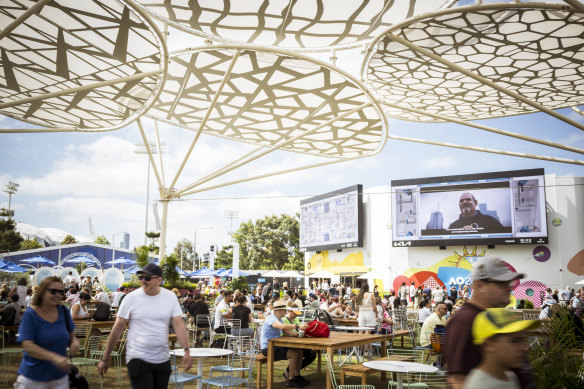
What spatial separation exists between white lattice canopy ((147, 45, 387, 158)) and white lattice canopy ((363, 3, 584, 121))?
1346 mm

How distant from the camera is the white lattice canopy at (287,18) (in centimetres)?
1135

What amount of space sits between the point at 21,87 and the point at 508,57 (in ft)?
45.3

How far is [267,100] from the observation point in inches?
671

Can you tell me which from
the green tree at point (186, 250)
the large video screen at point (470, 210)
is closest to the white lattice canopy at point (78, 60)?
the large video screen at point (470, 210)

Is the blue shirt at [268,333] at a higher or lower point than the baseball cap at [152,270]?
lower

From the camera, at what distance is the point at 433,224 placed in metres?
36.4

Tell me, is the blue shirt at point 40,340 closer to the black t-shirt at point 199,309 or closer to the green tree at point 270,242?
the black t-shirt at point 199,309

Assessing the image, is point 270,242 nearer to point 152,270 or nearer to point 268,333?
point 268,333

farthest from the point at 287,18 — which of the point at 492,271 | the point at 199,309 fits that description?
the point at 492,271

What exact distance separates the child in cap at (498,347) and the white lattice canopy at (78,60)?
26.6ft

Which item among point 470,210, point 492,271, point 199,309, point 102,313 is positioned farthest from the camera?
point 470,210

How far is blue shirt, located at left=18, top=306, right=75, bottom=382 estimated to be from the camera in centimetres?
397

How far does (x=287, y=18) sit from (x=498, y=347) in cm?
1124

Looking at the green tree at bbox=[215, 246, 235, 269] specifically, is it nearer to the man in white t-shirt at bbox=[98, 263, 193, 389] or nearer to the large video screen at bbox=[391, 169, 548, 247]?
A: the large video screen at bbox=[391, 169, 548, 247]
